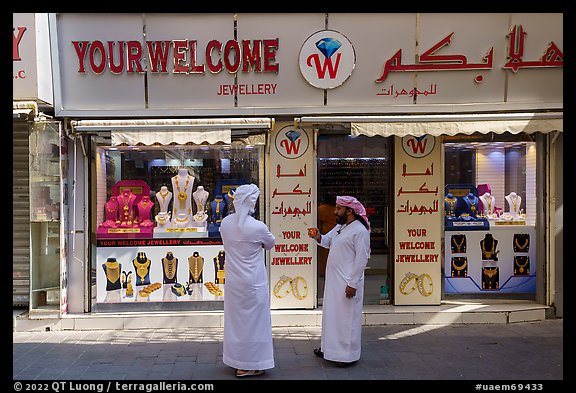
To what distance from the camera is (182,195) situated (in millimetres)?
7828

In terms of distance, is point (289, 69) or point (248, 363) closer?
point (248, 363)

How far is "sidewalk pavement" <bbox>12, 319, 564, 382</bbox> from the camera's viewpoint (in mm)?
5391

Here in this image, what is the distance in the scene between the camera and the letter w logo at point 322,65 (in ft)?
23.9

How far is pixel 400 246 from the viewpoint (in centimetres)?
768

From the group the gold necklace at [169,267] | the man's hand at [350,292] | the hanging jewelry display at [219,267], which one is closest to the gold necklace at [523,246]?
the man's hand at [350,292]

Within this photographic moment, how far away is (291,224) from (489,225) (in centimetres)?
306

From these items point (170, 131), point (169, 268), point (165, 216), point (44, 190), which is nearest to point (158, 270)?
point (169, 268)

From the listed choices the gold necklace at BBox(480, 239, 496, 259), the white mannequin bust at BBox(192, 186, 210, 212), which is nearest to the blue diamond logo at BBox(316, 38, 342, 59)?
the white mannequin bust at BBox(192, 186, 210, 212)

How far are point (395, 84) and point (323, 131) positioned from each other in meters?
1.20

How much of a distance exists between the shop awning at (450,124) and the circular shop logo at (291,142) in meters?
0.55

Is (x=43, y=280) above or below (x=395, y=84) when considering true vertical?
below

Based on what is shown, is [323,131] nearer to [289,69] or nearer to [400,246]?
[289,69]

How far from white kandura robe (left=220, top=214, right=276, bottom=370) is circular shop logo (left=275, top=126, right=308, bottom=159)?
7.76 ft

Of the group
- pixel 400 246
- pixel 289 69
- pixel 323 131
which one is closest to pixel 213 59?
pixel 289 69
